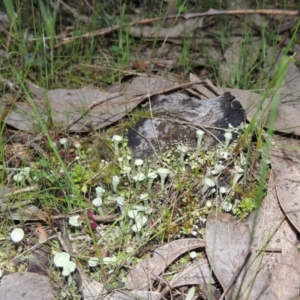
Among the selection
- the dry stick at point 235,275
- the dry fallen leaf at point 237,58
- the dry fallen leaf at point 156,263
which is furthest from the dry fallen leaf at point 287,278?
the dry fallen leaf at point 237,58

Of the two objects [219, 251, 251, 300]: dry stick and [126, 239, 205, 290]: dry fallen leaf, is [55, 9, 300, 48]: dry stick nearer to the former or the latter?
[126, 239, 205, 290]: dry fallen leaf

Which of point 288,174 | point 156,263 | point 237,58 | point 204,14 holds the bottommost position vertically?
point 156,263

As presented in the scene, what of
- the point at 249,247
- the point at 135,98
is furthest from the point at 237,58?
the point at 249,247

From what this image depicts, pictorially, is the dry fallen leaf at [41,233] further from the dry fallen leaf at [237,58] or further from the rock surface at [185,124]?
the dry fallen leaf at [237,58]

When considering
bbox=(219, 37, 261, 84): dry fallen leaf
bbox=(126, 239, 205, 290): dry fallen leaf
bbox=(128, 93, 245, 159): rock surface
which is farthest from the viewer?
bbox=(219, 37, 261, 84): dry fallen leaf

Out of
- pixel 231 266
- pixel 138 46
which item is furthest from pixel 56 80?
pixel 231 266

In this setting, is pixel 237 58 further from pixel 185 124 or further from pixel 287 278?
pixel 287 278

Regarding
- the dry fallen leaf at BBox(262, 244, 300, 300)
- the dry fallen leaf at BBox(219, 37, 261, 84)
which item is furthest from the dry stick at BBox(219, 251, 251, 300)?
the dry fallen leaf at BBox(219, 37, 261, 84)

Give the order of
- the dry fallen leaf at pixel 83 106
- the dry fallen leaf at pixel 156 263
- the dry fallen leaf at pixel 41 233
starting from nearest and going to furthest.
A: the dry fallen leaf at pixel 156 263, the dry fallen leaf at pixel 41 233, the dry fallen leaf at pixel 83 106
